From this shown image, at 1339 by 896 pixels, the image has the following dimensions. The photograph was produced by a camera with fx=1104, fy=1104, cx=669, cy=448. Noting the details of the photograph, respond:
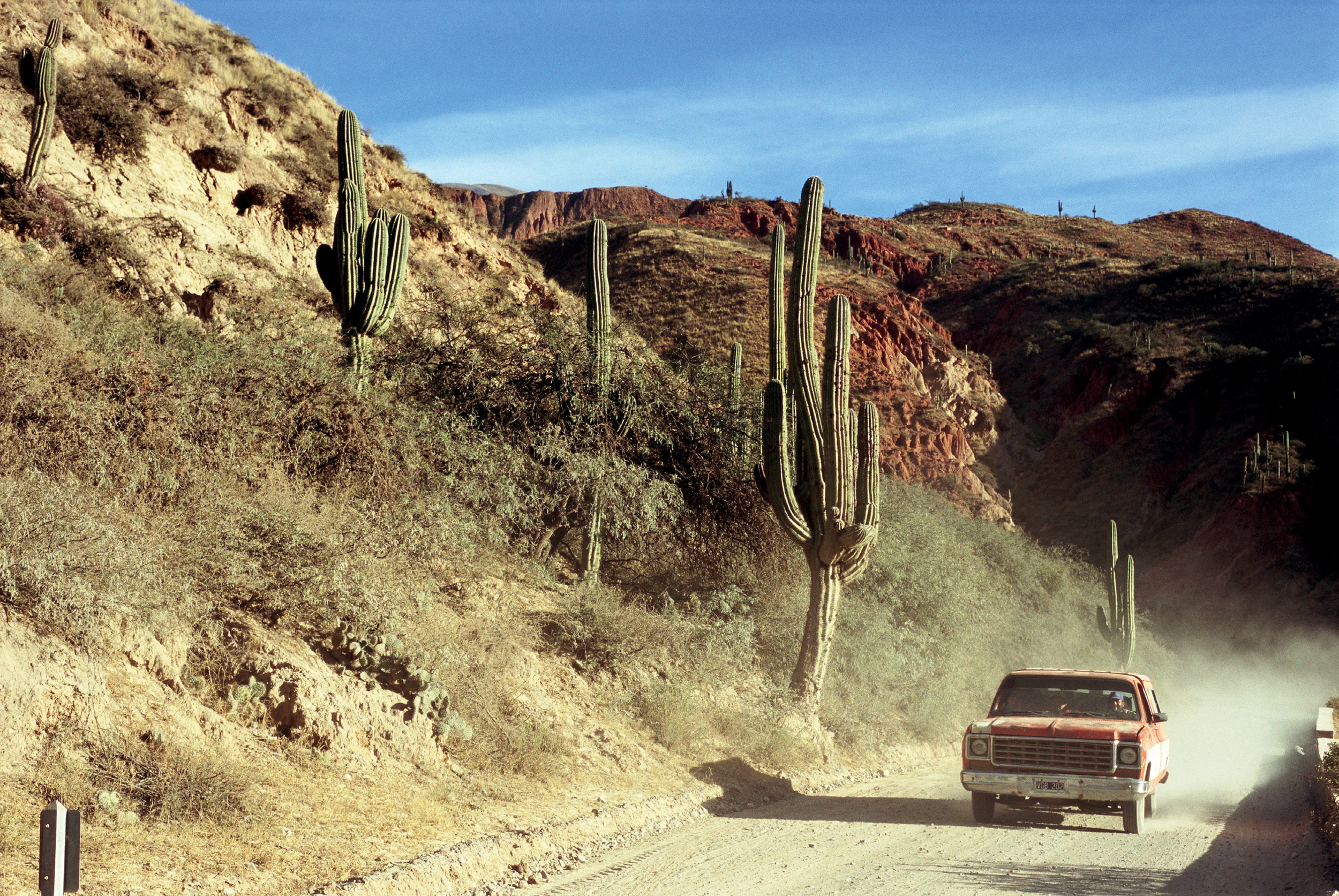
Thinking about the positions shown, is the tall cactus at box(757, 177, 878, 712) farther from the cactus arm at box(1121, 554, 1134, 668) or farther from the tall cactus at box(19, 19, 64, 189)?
the cactus arm at box(1121, 554, 1134, 668)

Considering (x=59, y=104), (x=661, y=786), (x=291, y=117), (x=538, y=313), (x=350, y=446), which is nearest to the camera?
(x=661, y=786)

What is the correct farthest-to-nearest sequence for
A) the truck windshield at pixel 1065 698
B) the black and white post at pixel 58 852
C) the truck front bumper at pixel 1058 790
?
1. the truck windshield at pixel 1065 698
2. the truck front bumper at pixel 1058 790
3. the black and white post at pixel 58 852

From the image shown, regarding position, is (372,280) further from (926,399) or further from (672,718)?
(926,399)

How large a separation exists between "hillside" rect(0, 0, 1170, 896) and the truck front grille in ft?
9.64

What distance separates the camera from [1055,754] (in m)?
11.4

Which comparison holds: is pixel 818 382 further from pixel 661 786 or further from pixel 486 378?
pixel 661 786

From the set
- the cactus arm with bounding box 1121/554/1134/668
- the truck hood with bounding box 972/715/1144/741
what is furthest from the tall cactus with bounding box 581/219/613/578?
the cactus arm with bounding box 1121/554/1134/668

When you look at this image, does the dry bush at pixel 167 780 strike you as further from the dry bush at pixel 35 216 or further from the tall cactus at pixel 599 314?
the dry bush at pixel 35 216

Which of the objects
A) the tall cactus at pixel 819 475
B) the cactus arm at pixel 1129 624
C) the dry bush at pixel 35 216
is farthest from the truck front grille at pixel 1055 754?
the cactus arm at pixel 1129 624

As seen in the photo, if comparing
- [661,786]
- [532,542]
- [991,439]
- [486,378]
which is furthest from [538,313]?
[991,439]

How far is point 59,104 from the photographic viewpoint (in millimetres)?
23766

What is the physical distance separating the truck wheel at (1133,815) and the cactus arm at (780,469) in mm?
6031

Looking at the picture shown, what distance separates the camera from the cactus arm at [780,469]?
15.8m

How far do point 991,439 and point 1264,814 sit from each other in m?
44.4
